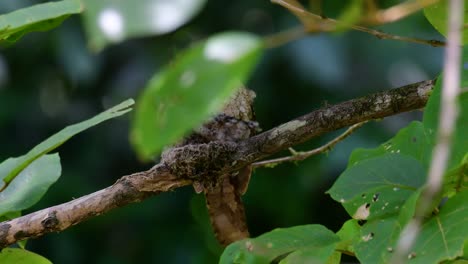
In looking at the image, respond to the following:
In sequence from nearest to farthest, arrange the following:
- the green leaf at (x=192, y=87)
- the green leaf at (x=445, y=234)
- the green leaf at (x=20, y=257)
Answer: the green leaf at (x=192, y=87), the green leaf at (x=445, y=234), the green leaf at (x=20, y=257)

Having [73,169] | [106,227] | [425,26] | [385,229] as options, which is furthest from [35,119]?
[385,229]

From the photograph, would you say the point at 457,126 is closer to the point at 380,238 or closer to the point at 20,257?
the point at 380,238

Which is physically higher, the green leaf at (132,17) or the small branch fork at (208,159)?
the green leaf at (132,17)

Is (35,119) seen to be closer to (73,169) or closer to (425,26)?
(73,169)

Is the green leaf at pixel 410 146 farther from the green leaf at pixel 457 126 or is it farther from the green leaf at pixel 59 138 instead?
the green leaf at pixel 59 138

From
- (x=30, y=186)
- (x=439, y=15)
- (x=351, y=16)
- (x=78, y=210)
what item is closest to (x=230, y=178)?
(x=78, y=210)

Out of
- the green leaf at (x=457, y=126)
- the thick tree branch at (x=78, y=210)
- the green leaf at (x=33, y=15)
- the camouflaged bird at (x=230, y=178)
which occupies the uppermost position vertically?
the green leaf at (x=33, y=15)

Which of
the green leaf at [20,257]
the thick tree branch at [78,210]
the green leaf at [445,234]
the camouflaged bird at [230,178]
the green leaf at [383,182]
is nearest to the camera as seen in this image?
the green leaf at [445,234]

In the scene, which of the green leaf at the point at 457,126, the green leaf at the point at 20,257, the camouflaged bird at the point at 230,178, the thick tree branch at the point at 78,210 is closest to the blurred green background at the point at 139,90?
the camouflaged bird at the point at 230,178
